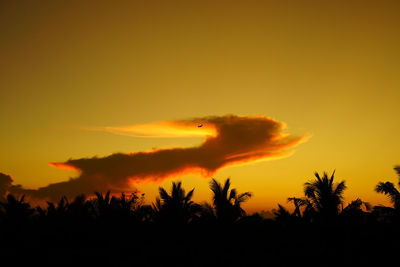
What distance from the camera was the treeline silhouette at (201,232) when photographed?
20375mm

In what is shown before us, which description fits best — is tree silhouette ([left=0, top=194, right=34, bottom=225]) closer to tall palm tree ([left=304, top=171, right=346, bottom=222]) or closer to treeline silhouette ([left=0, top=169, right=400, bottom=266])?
treeline silhouette ([left=0, top=169, right=400, bottom=266])

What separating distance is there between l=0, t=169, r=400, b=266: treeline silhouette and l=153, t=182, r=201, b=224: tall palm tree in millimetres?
75

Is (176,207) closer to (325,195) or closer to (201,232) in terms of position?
(201,232)

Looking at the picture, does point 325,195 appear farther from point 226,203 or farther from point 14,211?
point 14,211

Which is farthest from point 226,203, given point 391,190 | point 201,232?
point 391,190

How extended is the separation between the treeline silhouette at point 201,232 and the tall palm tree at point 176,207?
75 millimetres

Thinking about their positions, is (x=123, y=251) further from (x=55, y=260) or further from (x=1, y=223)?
(x=1, y=223)

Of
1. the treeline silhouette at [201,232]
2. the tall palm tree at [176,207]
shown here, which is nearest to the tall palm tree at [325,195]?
the treeline silhouette at [201,232]

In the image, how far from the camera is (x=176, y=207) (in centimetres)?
2517

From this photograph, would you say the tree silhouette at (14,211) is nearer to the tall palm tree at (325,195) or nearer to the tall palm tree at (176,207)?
the tall palm tree at (176,207)

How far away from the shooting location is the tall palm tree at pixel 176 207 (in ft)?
81.5

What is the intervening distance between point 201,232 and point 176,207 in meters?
2.94

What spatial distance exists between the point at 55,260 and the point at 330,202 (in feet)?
63.9

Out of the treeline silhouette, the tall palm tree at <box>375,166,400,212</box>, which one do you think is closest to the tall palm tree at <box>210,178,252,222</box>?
the treeline silhouette
